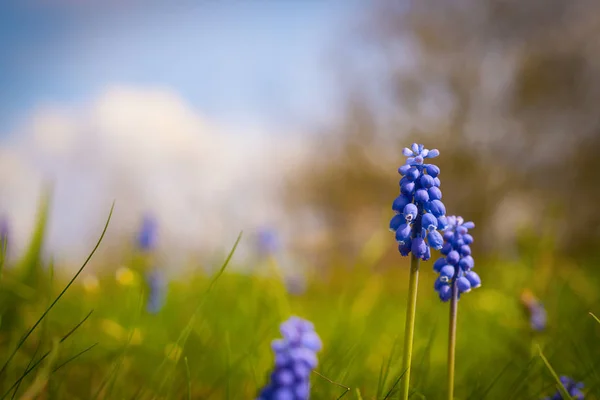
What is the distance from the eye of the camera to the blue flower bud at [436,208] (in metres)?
1.45

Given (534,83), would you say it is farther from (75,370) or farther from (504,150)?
(75,370)

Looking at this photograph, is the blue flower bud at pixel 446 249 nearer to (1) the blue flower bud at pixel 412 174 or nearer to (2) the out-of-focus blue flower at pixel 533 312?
(1) the blue flower bud at pixel 412 174

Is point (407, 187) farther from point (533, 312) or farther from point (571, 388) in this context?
point (533, 312)

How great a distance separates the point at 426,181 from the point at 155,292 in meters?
3.05

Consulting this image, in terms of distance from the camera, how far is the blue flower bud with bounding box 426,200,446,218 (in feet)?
4.76

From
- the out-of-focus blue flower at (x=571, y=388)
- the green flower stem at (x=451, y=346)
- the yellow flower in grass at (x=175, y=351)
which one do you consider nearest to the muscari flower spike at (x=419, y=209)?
the green flower stem at (x=451, y=346)

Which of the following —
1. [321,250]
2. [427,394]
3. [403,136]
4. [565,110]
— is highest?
[565,110]

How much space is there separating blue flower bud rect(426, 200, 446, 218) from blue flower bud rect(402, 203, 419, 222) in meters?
0.06

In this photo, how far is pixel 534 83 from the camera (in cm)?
1338

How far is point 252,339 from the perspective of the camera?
10.2 ft

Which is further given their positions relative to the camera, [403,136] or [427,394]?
[403,136]

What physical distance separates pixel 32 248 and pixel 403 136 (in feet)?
39.9

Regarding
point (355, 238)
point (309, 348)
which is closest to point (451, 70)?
point (355, 238)

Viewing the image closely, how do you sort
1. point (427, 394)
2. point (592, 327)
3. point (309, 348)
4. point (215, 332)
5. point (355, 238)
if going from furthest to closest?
point (355, 238) < point (592, 327) < point (215, 332) < point (427, 394) < point (309, 348)
